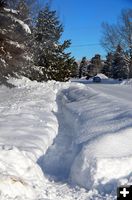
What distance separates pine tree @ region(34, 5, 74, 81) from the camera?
39156mm

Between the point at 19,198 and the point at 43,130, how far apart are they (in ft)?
18.5

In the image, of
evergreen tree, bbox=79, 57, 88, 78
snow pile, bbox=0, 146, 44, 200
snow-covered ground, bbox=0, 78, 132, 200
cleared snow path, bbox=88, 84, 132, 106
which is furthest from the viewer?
evergreen tree, bbox=79, 57, 88, 78

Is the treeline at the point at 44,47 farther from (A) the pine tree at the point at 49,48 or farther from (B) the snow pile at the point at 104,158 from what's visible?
(B) the snow pile at the point at 104,158

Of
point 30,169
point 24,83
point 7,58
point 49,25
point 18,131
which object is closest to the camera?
point 30,169

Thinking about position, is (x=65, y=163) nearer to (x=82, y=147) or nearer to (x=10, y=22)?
(x=82, y=147)

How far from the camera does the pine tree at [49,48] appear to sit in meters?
39.2

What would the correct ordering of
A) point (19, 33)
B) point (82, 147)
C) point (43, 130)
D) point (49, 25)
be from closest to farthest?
1. point (82, 147)
2. point (43, 130)
3. point (19, 33)
4. point (49, 25)

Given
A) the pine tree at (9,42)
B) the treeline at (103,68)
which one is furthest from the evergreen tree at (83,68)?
the pine tree at (9,42)

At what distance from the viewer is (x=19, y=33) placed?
835 inches

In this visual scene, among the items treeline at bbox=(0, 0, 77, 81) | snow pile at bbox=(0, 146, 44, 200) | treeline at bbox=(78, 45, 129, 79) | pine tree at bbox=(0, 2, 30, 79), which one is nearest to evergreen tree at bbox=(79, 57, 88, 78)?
treeline at bbox=(78, 45, 129, 79)

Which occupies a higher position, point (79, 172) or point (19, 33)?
point (19, 33)

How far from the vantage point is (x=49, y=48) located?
40.3 m

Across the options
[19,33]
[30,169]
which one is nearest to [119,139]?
[30,169]

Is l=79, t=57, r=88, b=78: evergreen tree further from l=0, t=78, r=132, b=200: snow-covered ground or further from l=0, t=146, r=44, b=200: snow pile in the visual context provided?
l=0, t=146, r=44, b=200: snow pile
